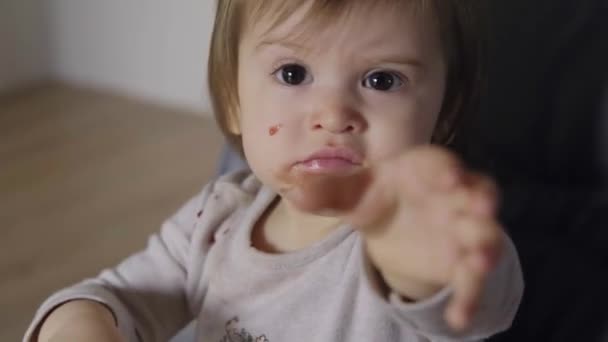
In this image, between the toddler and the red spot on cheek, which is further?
the red spot on cheek

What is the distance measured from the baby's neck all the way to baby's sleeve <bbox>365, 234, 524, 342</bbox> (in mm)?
137

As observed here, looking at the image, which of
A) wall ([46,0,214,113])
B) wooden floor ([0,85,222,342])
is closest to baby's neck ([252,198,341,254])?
wooden floor ([0,85,222,342])

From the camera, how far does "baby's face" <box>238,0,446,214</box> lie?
0.56 meters

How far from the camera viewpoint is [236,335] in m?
0.65

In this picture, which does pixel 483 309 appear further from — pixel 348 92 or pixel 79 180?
pixel 79 180

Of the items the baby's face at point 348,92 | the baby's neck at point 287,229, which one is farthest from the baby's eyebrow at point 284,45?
the baby's neck at point 287,229

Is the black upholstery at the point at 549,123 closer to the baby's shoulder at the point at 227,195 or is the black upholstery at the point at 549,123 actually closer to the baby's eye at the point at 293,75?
the baby's shoulder at the point at 227,195

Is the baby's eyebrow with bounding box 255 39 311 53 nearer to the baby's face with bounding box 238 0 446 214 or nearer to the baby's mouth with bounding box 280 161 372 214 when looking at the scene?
the baby's face with bounding box 238 0 446 214

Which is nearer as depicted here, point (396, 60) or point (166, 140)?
point (396, 60)

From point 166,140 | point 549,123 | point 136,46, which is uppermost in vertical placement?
point 549,123

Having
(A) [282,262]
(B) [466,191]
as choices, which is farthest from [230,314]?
(B) [466,191]

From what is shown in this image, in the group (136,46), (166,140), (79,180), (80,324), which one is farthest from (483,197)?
(136,46)

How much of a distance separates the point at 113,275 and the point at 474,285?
0.42 m

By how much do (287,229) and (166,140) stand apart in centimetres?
120
